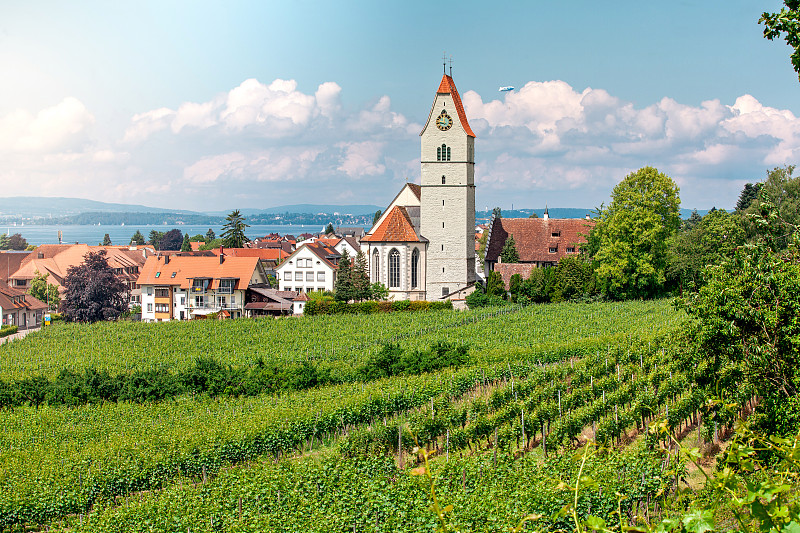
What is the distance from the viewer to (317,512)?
15672 mm

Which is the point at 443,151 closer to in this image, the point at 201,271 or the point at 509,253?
the point at 509,253

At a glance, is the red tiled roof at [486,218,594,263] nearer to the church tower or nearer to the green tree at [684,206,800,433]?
the church tower

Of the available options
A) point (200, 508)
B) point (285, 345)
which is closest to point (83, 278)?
point (285, 345)

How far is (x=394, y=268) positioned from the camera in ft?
194

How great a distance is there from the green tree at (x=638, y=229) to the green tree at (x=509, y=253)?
1055cm

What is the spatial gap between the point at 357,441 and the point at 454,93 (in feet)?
140

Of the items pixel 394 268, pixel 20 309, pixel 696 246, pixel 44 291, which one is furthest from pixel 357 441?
pixel 44 291

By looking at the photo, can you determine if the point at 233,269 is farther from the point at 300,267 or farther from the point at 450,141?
the point at 450,141

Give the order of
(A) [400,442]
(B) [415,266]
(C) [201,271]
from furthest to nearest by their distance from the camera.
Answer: (C) [201,271] → (B) [415,266] → (A) [400,442]

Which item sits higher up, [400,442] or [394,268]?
[394,268]

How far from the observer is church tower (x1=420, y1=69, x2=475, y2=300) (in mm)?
58625

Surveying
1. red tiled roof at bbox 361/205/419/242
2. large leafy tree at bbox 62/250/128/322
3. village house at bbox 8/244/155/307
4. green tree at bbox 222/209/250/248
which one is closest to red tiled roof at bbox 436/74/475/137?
red tiled roof at bbox 361/205/419/242

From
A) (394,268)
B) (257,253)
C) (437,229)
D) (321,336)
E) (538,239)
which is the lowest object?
(321,336)

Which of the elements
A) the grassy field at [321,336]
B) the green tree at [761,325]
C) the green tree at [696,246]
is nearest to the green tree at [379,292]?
the grassy field at [321,336]
